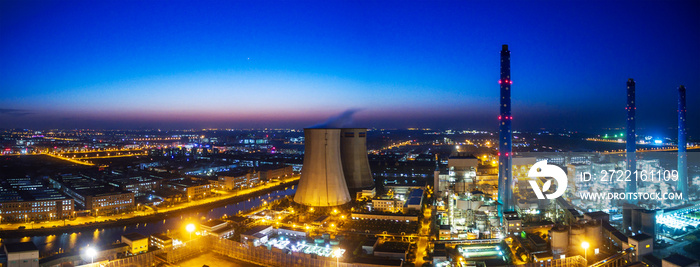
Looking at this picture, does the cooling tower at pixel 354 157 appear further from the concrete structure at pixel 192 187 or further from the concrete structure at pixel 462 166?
the concrete structure at pixel 192 187

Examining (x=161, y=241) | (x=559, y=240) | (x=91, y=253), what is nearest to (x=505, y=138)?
(x=559, y=240)

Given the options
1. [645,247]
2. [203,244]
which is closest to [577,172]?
[645,247]

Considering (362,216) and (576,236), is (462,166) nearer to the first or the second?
(362,216)

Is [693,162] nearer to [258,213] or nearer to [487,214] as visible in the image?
[487,214]

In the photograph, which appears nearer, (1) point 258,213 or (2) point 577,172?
(1) point 258,213

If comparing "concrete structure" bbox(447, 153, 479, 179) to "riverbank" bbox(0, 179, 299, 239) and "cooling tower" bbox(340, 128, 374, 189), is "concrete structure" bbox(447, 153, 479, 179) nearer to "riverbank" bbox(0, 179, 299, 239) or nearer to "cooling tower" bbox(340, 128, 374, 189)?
"cooling tower" bbox(340, 128, 374, 189)
